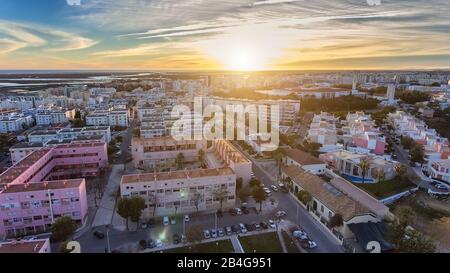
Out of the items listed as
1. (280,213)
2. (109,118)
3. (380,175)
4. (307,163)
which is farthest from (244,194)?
(109,118)

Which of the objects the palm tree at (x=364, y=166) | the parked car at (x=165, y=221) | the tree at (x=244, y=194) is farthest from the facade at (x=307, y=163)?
the parked car at (x=165, y=221)

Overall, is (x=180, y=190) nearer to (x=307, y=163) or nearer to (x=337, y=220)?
(x=337, y=220)

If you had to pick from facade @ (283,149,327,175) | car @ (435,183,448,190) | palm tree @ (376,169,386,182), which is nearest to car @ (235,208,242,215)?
facade @ (283,149,327,175)

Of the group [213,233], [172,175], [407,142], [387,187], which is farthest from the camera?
[407,142]

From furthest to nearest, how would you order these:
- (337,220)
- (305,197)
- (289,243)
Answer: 1. (305,197)
2. (337,220)
3. (289,243)

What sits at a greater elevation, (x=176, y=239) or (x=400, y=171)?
(x=400, y=171)
